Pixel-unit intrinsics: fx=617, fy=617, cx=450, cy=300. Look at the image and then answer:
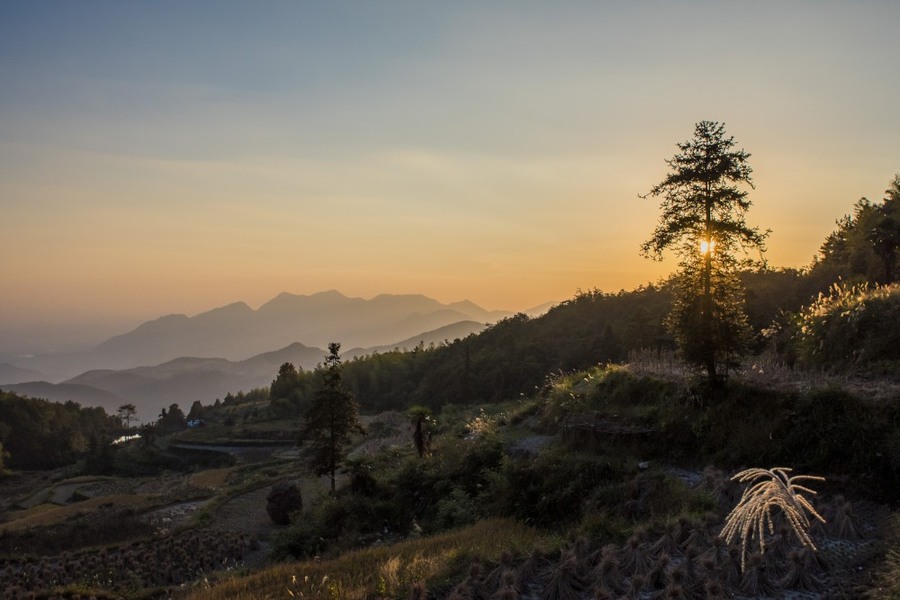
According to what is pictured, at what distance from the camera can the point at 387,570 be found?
418 inches

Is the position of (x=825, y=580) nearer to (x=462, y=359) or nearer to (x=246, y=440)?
(x=462, y=359)

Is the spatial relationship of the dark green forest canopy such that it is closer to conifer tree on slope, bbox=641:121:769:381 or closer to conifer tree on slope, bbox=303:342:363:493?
conifer tree on slope, bbox=303:342:363:493

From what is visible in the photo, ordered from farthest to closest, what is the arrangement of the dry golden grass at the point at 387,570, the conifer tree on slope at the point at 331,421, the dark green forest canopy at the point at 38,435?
the dark green forest canopy at the point at 38,435 → the conifer tree on slope at the point at 331,421 → the dry golden grass at the point at 387,570

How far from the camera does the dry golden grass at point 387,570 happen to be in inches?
396

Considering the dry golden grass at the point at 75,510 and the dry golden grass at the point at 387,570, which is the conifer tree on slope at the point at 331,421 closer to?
the dry golden grass at the point at 75,510

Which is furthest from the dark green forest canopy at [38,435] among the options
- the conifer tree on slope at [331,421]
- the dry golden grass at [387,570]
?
the dry golden grass at [387,570]

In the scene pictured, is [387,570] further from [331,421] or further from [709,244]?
[331,421]

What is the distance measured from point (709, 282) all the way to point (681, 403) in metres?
3.30

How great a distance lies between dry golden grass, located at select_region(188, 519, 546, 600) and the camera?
10047 millimetres

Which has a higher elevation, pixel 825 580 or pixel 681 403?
pixel 681 403

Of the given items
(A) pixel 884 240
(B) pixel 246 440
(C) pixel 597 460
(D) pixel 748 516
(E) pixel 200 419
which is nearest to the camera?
(D) pixel 748 516

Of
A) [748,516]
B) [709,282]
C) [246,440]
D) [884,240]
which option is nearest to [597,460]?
[709,282]

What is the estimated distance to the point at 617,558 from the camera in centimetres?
960

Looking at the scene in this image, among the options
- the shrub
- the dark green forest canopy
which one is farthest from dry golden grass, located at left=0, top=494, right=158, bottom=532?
the dark green forest canopy
